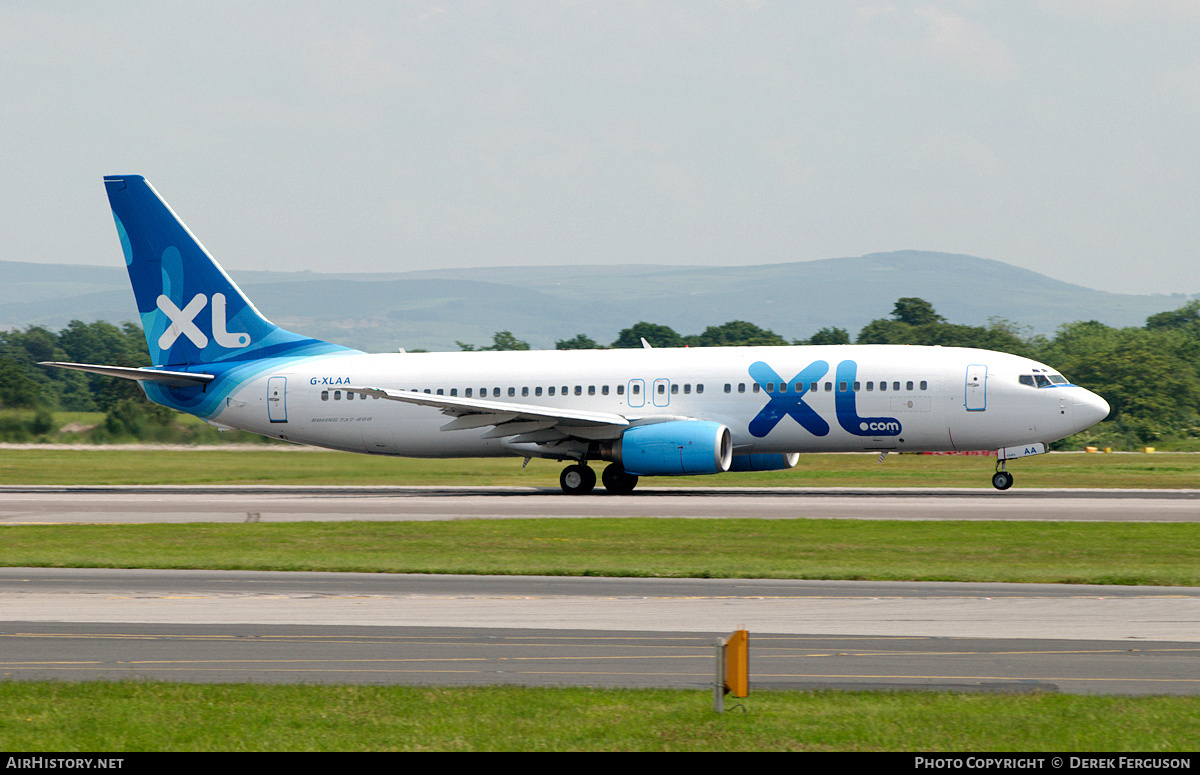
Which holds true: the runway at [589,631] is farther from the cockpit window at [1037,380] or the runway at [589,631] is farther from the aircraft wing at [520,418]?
the cockpit window at [1037,380]

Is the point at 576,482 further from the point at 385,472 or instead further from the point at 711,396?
the point at 385,472

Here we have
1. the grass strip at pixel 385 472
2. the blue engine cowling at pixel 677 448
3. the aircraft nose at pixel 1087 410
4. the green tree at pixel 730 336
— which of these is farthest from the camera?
the green tree at pixel 730 336

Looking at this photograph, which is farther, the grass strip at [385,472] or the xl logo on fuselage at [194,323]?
the xl logo on fuselage at [194,323]

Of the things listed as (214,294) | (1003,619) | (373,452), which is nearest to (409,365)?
(373,452)

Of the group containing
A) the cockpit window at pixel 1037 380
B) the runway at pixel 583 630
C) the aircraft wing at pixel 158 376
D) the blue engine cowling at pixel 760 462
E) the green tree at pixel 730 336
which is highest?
the green tree at pixel 730 336

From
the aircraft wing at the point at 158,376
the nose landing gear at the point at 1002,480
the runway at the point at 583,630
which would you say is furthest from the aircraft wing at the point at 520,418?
the runway at the point at 583,630

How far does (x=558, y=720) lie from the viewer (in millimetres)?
10711

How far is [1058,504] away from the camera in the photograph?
112ft

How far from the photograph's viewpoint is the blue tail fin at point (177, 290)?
147ft

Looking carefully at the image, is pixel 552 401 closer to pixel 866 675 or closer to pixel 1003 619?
pixel 1003 619

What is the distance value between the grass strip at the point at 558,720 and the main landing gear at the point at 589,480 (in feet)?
94.7

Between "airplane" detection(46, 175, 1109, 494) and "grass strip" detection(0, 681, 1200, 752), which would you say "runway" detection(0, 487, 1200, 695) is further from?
"airplane" detection(46, 175, 1109, 494)

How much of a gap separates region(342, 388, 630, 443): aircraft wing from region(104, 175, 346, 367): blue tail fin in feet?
20.9

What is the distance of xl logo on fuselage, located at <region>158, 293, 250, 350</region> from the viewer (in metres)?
44.9
